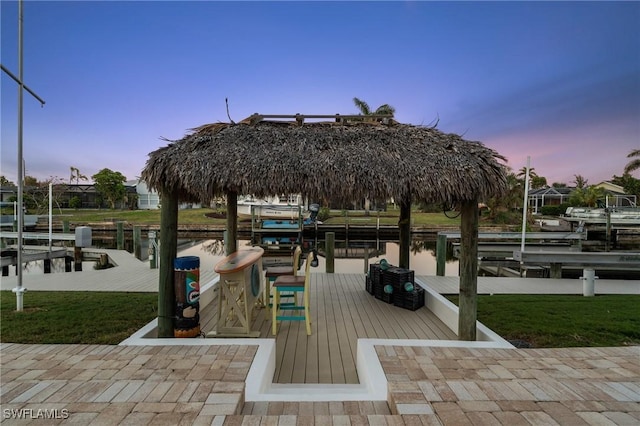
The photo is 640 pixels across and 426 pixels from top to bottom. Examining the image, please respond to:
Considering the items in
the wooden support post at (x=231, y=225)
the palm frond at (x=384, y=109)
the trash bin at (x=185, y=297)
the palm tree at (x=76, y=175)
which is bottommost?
the trash bin at (x=185, y=297)

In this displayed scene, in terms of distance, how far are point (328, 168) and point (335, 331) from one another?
2321 millimetres

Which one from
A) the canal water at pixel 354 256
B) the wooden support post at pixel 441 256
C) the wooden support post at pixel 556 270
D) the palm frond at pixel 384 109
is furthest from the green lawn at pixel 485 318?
the palm frond at pixel 384 109

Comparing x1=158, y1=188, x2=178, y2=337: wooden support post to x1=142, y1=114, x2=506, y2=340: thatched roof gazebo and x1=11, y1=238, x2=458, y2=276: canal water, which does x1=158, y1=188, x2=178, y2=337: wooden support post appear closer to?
x1=142, y1=114, x2=506, y2=340: thatched roof gazebo

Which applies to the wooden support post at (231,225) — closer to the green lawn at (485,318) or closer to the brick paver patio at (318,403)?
the green lawn at (485,318)

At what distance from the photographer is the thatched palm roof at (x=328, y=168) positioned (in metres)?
3.62

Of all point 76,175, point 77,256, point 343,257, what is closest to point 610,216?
point 343,257

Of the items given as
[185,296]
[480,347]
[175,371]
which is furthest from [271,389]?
[480,347]

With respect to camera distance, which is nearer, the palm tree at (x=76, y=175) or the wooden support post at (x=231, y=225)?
the wooden support post at (x=231, y=225)

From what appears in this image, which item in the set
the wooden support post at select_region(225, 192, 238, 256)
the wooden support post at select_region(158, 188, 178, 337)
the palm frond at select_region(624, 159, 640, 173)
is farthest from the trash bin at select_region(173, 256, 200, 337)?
the palm frond at select_region(624, 159, 640, 173)

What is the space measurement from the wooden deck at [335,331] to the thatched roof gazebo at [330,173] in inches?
37.2

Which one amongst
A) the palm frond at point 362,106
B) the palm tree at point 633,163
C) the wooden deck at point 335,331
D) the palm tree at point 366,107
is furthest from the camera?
the palm tree at point 633,163

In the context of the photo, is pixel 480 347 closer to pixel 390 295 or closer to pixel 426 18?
pixel 390 295

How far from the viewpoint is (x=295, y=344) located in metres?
3.94

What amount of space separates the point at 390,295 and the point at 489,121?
16114 mm
